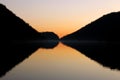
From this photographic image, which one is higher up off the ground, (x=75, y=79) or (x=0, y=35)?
(x=75, y=79)

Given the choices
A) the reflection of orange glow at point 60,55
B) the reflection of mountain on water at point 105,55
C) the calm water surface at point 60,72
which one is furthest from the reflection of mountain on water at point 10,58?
the reflection of mountain on water at point 105,55

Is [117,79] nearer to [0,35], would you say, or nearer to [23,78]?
[23,78]

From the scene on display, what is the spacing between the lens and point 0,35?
16238 centimetres

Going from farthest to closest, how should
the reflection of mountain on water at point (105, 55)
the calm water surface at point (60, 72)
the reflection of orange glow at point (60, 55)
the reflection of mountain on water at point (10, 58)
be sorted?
the reflection of orange glow at point (60, 55) → the reflection of mountain on water at point (105, 55) → the reflection of mountain on water at point (10, 58) → the calm water surface at point (60, 72)

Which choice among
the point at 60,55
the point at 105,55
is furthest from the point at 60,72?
the point at 60,55

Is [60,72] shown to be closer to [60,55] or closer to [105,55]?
[105,55]

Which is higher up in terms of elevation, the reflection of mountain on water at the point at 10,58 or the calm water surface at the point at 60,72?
the calm water surface at the point at 60,72

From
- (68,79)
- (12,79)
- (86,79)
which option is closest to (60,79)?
(68,79)

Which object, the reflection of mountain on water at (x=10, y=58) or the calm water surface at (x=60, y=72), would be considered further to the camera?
the reflection of mountain on water at (x=10, y=58)

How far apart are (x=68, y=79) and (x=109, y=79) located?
9.29 feet

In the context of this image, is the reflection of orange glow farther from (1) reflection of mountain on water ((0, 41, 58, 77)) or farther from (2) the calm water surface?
(2) the calm water surface

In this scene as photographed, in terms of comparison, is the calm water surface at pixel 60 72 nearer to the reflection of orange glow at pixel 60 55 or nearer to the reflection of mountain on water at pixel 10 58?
the reflection of mountain on water at pixel 10 58

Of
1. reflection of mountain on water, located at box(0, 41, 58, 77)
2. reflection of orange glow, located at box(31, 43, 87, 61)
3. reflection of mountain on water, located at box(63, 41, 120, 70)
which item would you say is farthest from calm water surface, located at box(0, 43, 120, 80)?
reflection of orange glow, located at box(31, 43, 87, 61)

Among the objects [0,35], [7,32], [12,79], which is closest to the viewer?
[12,79]
